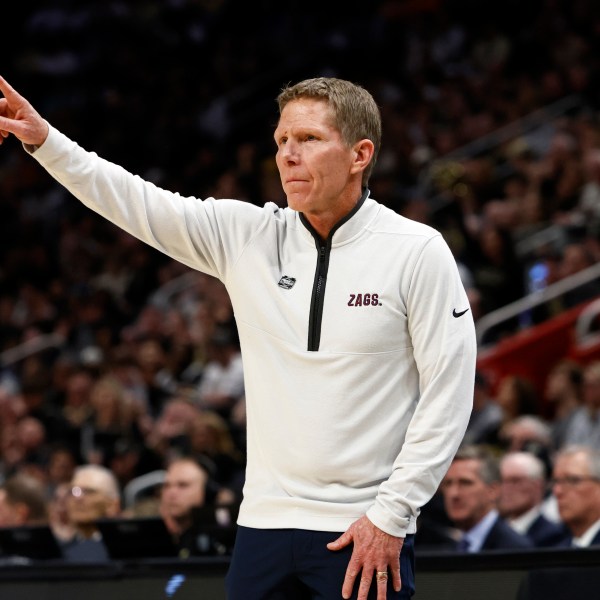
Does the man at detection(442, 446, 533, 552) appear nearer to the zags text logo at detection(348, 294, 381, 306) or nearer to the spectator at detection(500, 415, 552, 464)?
the spectator at detection(500, 415, 552, 464)

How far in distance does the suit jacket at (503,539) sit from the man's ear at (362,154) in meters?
2.88

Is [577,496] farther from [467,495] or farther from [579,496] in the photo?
[467,495]

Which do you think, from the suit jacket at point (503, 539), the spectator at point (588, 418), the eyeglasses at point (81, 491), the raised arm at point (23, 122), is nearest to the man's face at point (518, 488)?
the suit jacket at point (503, 539)

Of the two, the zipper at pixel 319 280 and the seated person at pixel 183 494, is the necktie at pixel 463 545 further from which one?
the zipper at pixel 319 280

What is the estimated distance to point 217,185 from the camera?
43.0ft

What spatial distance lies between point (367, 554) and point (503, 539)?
2.92 metres

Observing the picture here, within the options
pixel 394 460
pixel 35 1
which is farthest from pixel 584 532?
pixel 35 1

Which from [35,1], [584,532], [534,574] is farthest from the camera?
[35,1]

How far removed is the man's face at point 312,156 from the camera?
2.88 m

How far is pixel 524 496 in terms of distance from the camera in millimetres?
6383

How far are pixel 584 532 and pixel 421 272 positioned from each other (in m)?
3.29

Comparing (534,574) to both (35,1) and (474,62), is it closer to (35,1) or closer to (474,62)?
(474,62)

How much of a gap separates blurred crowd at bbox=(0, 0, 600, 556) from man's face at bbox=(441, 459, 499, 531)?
664mm

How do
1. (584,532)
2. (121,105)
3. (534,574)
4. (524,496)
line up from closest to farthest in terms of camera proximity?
(534,574) < (584,532) < (524,496) < (121,105)
